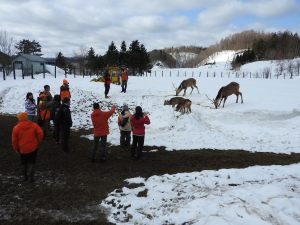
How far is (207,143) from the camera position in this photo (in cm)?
1430

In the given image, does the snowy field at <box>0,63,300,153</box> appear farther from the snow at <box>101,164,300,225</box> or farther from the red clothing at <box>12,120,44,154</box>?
the red clothing at <box>12,120,44,154</box>

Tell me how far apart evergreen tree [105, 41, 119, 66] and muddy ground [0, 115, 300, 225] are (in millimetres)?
51287

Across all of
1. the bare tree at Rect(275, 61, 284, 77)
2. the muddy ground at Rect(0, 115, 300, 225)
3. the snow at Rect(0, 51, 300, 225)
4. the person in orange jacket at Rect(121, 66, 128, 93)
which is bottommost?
the muddy ground at Rect(0, 115, 300, 225)

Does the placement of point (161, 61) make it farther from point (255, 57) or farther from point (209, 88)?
point (209, 88)

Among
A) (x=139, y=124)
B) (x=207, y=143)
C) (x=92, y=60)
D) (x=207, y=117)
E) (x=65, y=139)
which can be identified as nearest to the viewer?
(x=139, y=124)

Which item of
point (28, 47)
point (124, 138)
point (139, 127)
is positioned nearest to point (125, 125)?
point (124, 138)

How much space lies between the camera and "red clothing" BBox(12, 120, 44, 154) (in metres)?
9.04

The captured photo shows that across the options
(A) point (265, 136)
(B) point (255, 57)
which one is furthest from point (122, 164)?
(B) point (255, 57)

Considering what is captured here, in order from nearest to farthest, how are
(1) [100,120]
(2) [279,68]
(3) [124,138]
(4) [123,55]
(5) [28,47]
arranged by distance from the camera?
(1) [100,120]
(3) [124,138]
(4) [123,55]
(2) [279,68]
(5) [28,47]

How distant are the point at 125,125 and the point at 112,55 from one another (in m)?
54.1

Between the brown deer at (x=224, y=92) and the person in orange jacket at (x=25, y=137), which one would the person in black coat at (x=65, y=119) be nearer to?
the person in orange jacket at (x=25, y=137)

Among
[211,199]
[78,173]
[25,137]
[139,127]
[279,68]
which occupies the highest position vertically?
[279,68]

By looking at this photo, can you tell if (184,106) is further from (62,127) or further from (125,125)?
(62,127)

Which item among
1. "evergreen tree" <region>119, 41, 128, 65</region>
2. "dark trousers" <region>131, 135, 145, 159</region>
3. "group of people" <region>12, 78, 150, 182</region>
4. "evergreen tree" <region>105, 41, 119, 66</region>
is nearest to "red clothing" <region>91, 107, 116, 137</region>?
"group of people" <region>12, 78, 150, 182</region>
